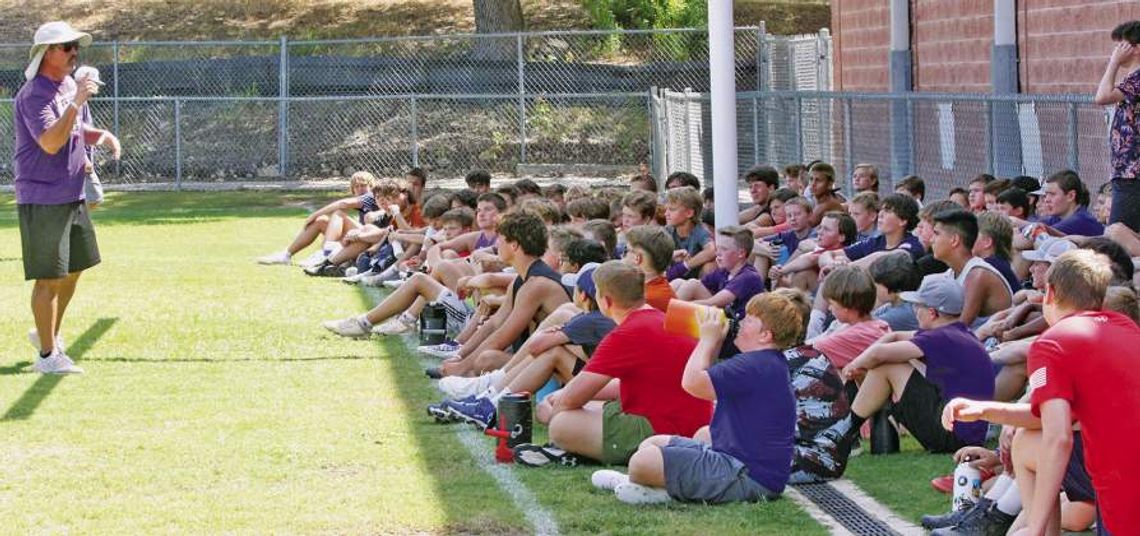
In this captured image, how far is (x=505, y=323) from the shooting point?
1157 centimetres

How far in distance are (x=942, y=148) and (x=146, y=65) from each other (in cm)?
2147

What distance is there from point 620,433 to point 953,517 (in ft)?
6.76

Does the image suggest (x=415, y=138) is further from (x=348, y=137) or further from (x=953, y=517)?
(x=953, y=517)

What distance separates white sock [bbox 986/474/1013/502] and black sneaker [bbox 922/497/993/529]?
0.02 m

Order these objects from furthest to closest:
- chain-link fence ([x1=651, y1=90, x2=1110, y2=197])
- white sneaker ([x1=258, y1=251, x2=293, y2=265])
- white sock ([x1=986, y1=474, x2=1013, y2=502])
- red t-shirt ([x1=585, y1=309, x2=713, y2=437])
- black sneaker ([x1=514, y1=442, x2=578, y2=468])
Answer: white sneaker ([x1=258, y1=251, x2=293, y2=265]) → chain-link fence ([x1=651, y1=90, x2=1110, y2=197]) → black sneaker ([x1=514, y1=442, x2=578, y2=468]) → red t-shirt ([x1=585, y1=309, x2=713, y2=437]) → white sock ([x1=986, y1=474, x2=1013, y2=502])

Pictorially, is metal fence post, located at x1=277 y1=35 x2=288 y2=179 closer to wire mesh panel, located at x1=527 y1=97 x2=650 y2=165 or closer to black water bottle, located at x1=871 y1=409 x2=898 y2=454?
wire mesh panel, located at x1=527 y1=97 x2=650 y2=165

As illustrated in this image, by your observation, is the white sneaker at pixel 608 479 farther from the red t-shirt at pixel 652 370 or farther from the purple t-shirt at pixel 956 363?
the purple t-shirt at pixel 956 363

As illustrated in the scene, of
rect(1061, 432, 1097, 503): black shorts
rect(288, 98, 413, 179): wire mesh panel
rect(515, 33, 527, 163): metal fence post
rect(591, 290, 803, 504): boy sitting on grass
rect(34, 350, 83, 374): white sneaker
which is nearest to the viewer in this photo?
rect(1061, 432, 1097, 503): black shorts

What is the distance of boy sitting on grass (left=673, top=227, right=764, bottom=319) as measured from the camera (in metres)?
11.4

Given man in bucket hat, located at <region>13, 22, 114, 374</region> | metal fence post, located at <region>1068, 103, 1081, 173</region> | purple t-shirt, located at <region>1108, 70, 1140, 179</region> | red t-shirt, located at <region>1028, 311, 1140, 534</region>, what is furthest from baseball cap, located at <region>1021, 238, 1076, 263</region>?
man in bucket hat, located at <region>13, 22, 114, 374</region>

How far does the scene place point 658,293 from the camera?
1020 cm

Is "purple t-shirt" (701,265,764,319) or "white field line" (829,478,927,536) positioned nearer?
"white field line" (829,478,927,536)

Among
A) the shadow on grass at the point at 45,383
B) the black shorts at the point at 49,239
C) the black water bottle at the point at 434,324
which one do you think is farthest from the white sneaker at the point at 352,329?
the black shorts at the point at 49,239

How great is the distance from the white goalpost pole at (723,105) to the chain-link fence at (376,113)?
2081 cm
